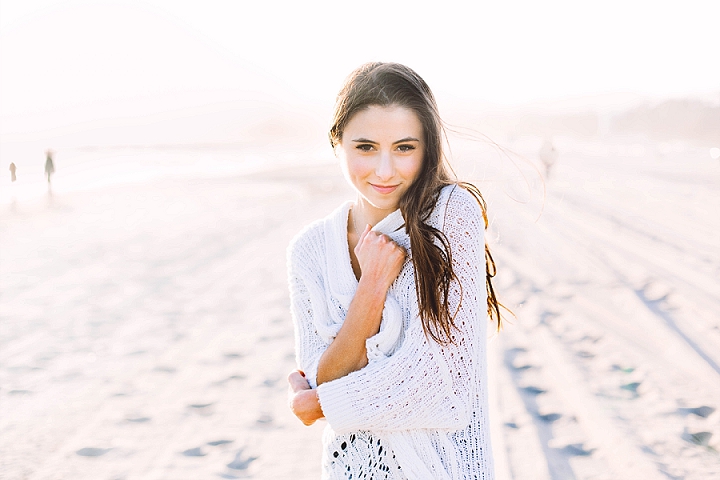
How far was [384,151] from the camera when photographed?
1767 millimetres

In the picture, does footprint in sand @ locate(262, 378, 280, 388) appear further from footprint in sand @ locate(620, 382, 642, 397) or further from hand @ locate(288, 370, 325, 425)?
hand @ locate(288, 370, 325, 425)

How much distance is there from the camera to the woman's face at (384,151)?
5.74 ft

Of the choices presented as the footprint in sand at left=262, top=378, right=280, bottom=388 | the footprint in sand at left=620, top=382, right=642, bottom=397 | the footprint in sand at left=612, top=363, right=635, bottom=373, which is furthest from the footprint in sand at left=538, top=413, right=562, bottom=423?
the footprint in sand at left=262, top=378, right=280, bottom=388

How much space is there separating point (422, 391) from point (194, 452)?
2221 millimetres

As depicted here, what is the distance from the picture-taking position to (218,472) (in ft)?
10.5

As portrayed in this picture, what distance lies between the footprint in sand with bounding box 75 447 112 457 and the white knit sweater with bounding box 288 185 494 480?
214 centimetres

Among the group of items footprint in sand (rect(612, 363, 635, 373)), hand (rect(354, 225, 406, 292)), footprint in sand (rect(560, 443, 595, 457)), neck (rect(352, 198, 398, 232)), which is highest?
neck (rect(352, 198, 398, 232))

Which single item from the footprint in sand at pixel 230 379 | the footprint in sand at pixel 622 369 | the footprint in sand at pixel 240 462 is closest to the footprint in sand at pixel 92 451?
the footprint in sand at pixel 240 462

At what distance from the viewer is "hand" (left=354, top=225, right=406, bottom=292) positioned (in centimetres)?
175

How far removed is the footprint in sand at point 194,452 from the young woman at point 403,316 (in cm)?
179

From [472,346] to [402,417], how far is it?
0.92 feet

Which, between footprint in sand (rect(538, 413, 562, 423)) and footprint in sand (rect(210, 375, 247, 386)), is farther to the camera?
footprint in sand (rect(210, 375, 247, 386))

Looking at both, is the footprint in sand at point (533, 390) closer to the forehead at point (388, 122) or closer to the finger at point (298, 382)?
the finger at point (298, 382)

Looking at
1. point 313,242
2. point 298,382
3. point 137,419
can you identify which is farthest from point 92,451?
point 313,242
